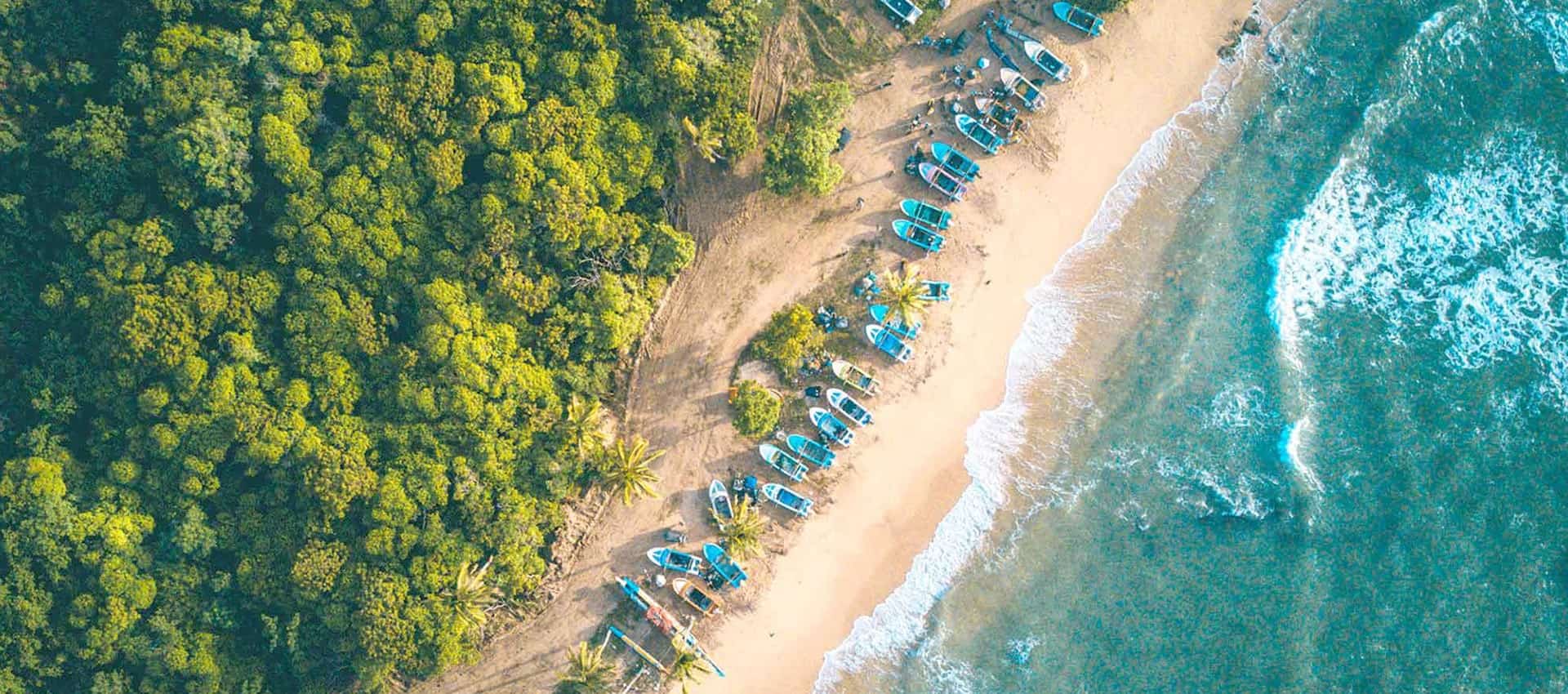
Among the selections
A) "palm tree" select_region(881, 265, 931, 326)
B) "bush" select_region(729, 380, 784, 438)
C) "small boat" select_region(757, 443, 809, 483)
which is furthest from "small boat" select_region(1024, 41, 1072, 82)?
"small boat" select_region(757, 443, 809, 483)

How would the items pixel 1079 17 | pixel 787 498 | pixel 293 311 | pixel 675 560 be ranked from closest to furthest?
1. pixel 293 311
2. pixel 675 560
3. pixel 787 498
4. pixel 1079 17

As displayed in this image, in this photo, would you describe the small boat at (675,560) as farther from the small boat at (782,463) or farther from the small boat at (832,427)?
the small boat at (832,427)

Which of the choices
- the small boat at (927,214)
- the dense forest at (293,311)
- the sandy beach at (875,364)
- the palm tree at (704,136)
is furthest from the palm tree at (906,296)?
the dense forest at (293,311)

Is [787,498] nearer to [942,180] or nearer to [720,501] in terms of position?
[720,501]

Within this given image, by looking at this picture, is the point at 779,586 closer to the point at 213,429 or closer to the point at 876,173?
the point at 876,173

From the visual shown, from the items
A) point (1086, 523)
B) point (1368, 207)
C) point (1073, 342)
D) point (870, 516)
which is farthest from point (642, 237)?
point (1368, 207)

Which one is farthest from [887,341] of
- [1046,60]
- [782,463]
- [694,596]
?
[1046,60]

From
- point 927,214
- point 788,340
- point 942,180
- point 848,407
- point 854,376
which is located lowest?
point 848,407
